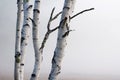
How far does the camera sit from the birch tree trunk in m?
2.55

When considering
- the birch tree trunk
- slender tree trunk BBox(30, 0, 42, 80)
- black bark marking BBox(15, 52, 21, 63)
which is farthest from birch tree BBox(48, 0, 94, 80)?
black bark marking BBox(15, 52, 21, 63)

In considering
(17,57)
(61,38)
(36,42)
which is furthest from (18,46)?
(61,38)

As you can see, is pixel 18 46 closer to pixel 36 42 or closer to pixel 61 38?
pixel 36 42

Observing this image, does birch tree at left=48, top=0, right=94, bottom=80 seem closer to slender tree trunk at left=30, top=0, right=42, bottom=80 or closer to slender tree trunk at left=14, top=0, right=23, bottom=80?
slender tree trunk at left=30, top=0, right=42, bottom=80

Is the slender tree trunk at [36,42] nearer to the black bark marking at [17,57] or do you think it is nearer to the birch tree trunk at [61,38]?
the birch tree trunk at [61,38]

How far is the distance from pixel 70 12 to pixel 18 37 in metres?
3.00

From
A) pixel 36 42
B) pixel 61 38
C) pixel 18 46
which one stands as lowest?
pixel 61 38

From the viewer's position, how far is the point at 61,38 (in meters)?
2.55

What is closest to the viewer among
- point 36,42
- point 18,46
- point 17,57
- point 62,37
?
point 62,37

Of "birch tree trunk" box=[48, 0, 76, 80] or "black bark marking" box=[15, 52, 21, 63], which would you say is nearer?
"birch tree trunk" box=[48, 0, 76, 80]

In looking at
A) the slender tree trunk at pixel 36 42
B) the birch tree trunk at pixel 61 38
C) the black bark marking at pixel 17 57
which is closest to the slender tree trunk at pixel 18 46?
the black bark marking at pixel 17 57

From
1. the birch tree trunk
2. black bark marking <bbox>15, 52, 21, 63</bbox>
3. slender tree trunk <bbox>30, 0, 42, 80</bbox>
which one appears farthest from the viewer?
black bark marking <bbox>15, 52, 21, 63</bbox>

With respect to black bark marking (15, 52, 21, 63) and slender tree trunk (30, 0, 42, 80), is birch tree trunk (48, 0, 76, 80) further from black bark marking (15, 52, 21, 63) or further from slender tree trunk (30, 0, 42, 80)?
black bark marking (15, 52, 21, 63)

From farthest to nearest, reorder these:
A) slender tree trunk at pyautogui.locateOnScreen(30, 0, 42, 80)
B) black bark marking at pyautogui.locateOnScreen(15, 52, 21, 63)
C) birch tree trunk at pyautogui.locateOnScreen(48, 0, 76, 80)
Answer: black bark marking at pyautogui.locateOnScreen(15, 52, 21, 63), slender tree trunk at pyautogui.locateOnScreen(30, 0, 42, 80), birch tree trunk at pyautogui.locateOnScreen(48, 0, 76, 80)
